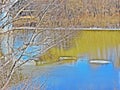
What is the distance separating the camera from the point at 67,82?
4871mm

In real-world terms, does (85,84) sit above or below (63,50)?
below

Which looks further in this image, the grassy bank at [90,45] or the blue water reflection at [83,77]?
the grassy bank at [90,45]

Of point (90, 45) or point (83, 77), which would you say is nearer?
point (83, 77)

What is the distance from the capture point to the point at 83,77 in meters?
5.08

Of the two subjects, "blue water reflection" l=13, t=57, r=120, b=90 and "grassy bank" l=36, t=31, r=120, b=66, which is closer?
"blue water reflection" l=13, t=57, r=120, b=90

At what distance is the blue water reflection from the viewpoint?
4695mm

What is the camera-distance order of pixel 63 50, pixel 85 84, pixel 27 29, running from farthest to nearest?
pixel 63 50 < pixel 85 84 < pixel 27 29

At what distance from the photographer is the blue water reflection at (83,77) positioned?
15.4 ft

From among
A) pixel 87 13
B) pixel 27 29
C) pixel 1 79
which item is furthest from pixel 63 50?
pixel 1 79

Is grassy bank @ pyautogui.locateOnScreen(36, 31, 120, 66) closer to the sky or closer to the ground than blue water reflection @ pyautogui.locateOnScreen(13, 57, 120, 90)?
closer to the sky

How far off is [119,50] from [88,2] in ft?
3.64

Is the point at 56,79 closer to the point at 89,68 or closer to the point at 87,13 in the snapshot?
the point at 89,68

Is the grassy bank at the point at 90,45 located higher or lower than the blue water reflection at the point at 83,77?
higher

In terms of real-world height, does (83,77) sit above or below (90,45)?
below
